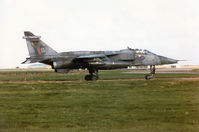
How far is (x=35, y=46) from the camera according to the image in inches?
1078

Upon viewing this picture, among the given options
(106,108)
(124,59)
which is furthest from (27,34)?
(106,108)

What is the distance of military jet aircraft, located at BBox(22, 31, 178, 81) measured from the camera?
2728 centimetres

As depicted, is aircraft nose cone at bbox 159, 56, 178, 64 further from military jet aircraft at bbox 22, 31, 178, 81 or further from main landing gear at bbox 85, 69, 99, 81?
main landing gear at bbox 85, 69, 99, 81

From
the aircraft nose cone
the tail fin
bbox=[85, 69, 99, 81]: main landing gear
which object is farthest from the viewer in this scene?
the aircraft nose cone

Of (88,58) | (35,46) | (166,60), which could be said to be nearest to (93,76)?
(88,58)

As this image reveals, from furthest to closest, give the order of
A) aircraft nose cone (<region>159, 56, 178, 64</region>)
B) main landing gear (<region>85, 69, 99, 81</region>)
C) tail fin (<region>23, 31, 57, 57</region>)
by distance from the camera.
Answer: aircraft nose cone (<region>159, 56, 178, 64</region>) < main landing gear (<region>85, 69, 99, 81</region>) < tail fin (<region>23, 31, 57, 57</region>)

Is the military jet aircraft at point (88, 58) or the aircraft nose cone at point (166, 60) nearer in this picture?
the military jet aircraft at point (88, 58)

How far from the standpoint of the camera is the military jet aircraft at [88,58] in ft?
89.5

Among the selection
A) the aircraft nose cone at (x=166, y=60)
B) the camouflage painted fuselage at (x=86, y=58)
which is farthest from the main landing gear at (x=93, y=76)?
the aircraft nose cone at (x=166, y=60)

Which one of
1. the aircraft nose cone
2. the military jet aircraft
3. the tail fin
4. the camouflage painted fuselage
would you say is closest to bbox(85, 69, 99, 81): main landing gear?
the military jet aircraft

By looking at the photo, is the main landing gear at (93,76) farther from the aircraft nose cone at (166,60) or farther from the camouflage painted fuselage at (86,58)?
the aircraft nose cone at (166,60)

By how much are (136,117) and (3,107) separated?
5517 millimetres

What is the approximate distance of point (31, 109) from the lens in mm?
10758

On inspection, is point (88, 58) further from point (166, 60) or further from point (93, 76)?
point (166, 60)
